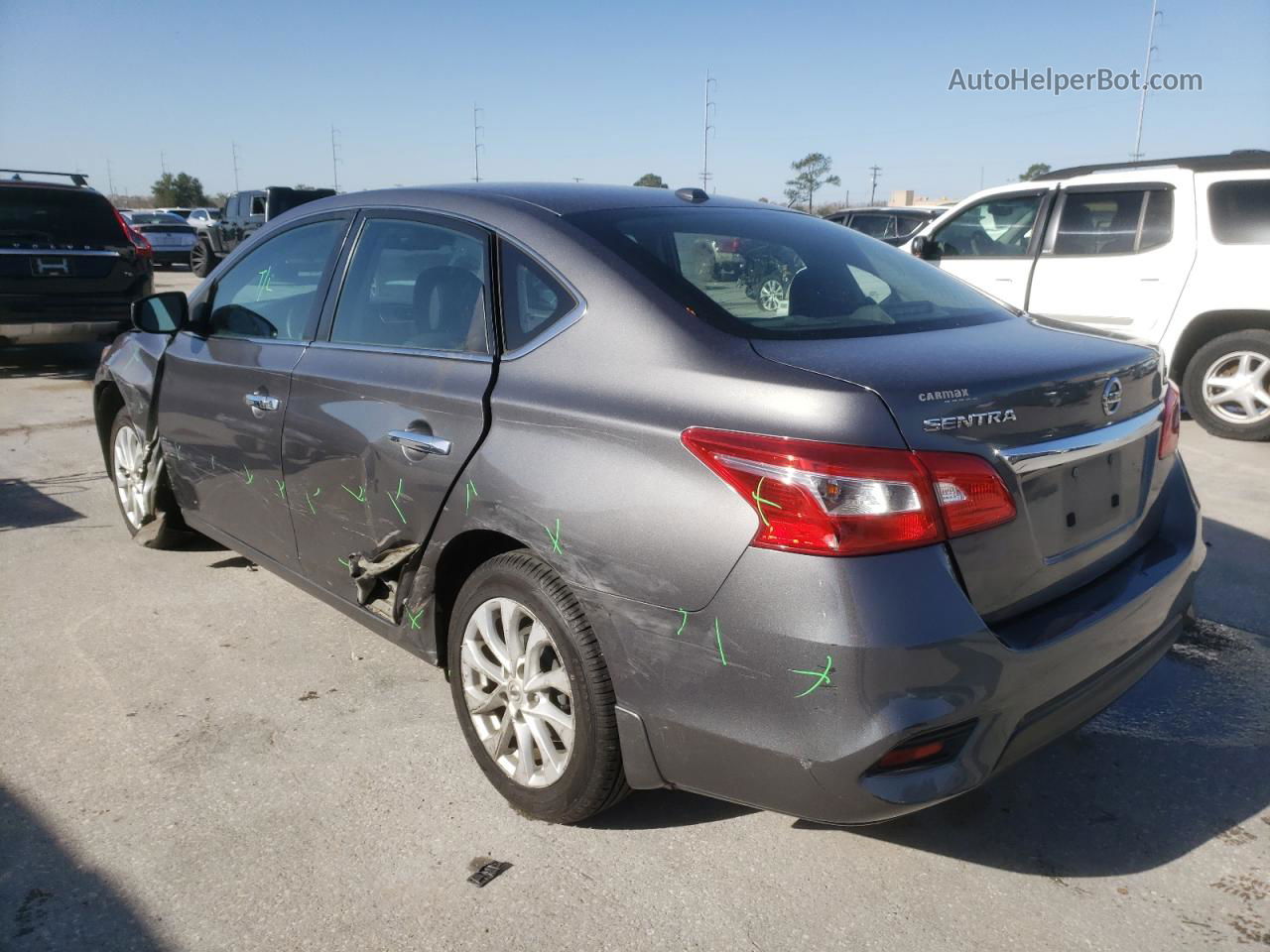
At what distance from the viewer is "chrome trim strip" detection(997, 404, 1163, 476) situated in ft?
7.10

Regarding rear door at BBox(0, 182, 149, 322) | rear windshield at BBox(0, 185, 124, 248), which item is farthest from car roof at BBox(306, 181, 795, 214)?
rear windshield at BBox(0, 185, 124, 248)

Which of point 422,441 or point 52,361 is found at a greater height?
point 422,441

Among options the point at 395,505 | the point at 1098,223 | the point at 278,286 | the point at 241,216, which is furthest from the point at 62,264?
the point at 241,216

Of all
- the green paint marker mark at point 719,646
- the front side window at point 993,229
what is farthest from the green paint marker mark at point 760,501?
the front side window at point 993,229

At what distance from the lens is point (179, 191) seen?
75375 mm

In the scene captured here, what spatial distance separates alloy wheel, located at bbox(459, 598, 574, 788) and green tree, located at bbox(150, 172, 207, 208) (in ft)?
267

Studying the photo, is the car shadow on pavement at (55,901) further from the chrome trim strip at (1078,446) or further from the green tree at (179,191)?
the green tree at (179,191)

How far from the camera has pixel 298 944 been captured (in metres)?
2.25

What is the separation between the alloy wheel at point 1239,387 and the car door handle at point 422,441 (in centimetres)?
668

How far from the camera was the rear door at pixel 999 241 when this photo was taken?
8.27 metres

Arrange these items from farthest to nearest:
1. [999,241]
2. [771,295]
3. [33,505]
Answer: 1. [999,241]
2. [33,505]
3. [771,295]

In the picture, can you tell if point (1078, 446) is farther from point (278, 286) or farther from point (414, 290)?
point (278, 286)

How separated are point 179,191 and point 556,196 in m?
82.7

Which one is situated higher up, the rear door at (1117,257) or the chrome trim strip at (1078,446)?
the rear door at (1117,257)
